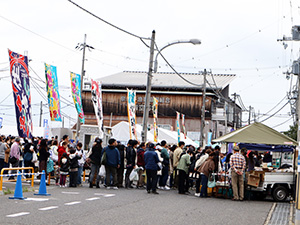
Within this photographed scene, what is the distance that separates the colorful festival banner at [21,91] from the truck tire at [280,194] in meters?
9.00

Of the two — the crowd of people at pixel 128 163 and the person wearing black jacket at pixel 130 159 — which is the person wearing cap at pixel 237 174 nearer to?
the crowd of people at pixel 128 163

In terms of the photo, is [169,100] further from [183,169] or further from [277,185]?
[277,185]

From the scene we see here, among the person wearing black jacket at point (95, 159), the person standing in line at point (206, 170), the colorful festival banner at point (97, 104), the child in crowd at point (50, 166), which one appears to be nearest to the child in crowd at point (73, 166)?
the person wearing black jacket at point (95, 159)

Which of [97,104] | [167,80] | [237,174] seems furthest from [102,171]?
[167,80]

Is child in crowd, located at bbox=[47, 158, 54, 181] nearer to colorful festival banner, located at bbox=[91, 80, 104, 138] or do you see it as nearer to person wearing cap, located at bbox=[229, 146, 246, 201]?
person wearing cap, located at bbox=[229, 146, 246, 201]

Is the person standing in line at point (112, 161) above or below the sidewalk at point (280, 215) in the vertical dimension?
above

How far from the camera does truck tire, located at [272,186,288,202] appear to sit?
59.7ft

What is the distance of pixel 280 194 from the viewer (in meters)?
18.2

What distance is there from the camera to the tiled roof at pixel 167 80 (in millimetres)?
65625

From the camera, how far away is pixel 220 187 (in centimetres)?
1828

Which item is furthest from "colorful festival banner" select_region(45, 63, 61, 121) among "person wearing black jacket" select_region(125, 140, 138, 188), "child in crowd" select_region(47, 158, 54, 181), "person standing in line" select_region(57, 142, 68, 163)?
"person wearing black jacket" select_region(125, 140, 138, 188)

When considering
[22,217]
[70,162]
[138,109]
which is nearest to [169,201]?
[70,162]

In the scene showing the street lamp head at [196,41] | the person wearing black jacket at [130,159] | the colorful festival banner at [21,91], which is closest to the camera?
the colorful festival banner at [21,91]

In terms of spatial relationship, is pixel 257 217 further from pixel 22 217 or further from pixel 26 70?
pixel 26 70
